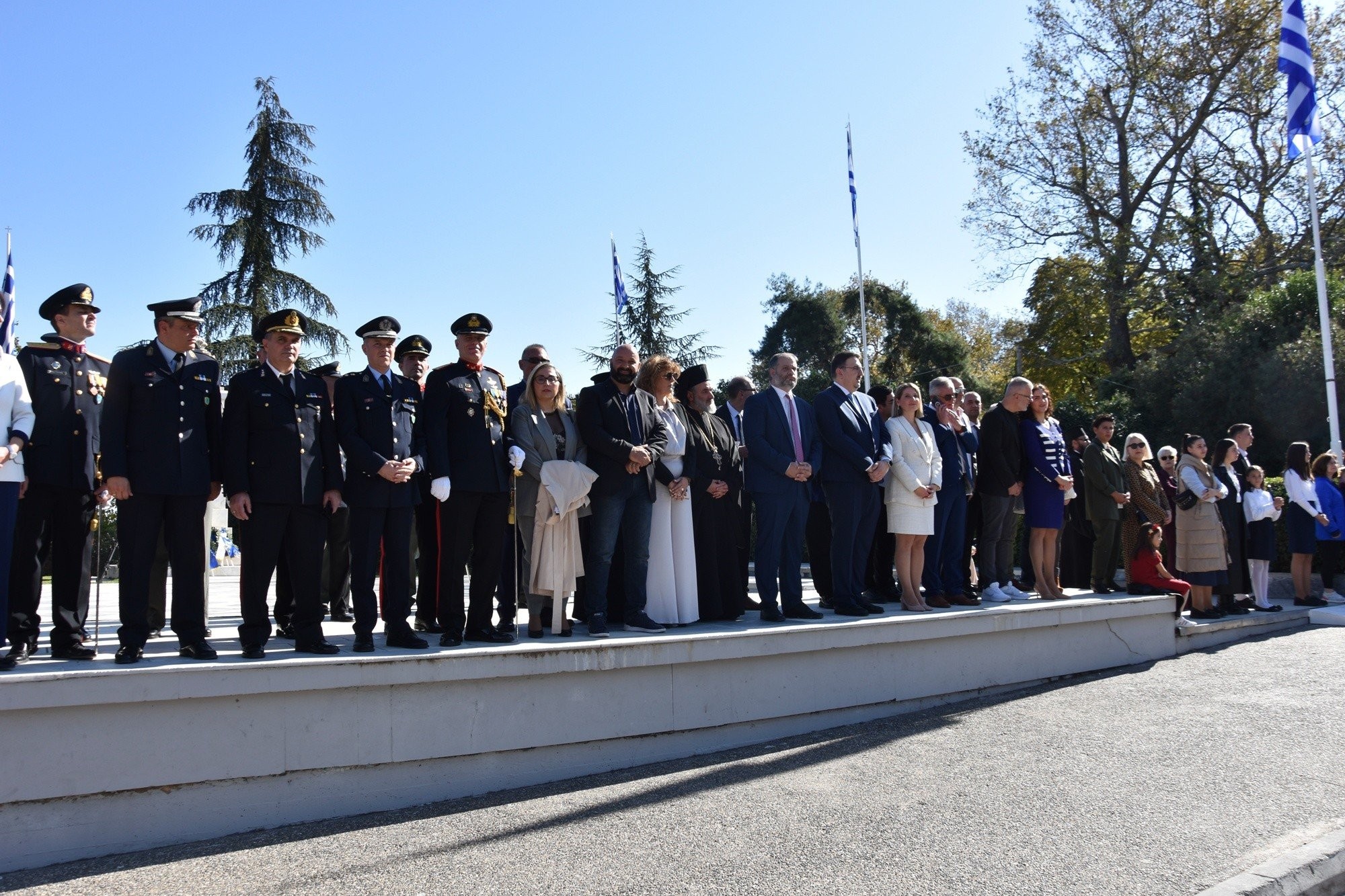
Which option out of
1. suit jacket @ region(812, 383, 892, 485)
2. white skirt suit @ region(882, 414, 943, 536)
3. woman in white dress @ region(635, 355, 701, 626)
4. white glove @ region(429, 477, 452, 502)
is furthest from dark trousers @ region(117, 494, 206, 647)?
white skirt suit @ region(882, 414, 943, 536)

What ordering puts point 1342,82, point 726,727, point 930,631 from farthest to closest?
1. point 1342,82
2. point 930,631
3. point 726,727

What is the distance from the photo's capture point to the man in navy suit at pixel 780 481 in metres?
8.20

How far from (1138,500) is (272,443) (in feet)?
29.0

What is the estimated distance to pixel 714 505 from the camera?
857cm

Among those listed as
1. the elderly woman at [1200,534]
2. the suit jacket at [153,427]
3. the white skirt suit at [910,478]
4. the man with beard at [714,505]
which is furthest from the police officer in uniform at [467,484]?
the elderly woman at [1200,534]

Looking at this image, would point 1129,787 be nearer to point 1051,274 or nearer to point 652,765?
point 652,765

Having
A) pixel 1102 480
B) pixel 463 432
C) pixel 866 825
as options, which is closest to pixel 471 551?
pixel 463 432

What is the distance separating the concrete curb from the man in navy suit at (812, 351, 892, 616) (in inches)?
159

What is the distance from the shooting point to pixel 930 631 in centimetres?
818

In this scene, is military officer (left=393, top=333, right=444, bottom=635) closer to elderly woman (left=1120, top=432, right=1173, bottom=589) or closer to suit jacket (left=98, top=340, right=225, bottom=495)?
suit jacket (left=98, top=340, right=225, bottom=495)

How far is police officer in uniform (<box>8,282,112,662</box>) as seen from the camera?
19.2 feet

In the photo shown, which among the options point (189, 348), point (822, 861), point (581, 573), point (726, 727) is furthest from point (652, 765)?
point (189, 348)

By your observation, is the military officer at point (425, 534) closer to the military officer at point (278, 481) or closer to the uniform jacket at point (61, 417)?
the military officer at point (278, 481)

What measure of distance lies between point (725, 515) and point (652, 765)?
8.52ft
